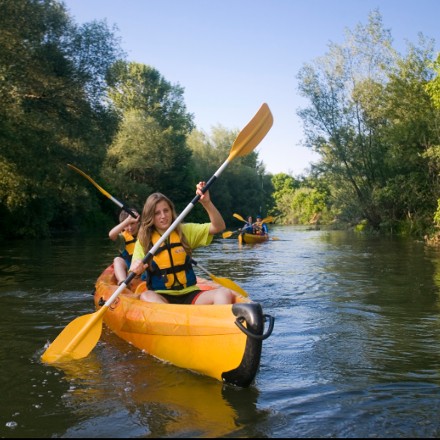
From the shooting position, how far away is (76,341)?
3785mm

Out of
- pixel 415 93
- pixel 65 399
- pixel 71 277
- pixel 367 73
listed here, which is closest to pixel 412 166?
pixel 415 93

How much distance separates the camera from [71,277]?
28.5 ft

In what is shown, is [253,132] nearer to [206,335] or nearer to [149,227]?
[149,227]

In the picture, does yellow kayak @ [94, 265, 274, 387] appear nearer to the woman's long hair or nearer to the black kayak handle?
the black kayak handle

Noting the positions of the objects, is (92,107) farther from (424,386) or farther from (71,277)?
(424,386)

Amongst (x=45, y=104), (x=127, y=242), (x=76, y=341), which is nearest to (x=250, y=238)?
(x=45, y=104)

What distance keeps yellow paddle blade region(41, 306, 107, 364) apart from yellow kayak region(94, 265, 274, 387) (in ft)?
1.01

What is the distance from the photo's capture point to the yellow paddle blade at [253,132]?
15.7ft

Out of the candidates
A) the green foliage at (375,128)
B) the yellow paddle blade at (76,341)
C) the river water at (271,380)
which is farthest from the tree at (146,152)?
the yellow paddle blade at (76,341)

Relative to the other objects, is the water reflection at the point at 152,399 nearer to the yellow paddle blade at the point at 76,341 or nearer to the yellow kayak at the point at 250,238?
the yellow paddle blade at the point at 76,341

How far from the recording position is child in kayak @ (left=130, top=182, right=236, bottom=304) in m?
4.05

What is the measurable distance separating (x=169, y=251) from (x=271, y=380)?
123 cm

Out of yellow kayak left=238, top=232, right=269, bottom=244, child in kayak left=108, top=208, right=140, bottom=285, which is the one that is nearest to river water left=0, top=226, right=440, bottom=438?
child in kayak left=108, top=208, right=140, bottom=285

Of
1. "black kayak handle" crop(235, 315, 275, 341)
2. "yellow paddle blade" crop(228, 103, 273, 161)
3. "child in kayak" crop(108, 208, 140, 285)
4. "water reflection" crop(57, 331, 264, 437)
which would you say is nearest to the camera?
"water reflection" crop(57, 331, 264, 437)
